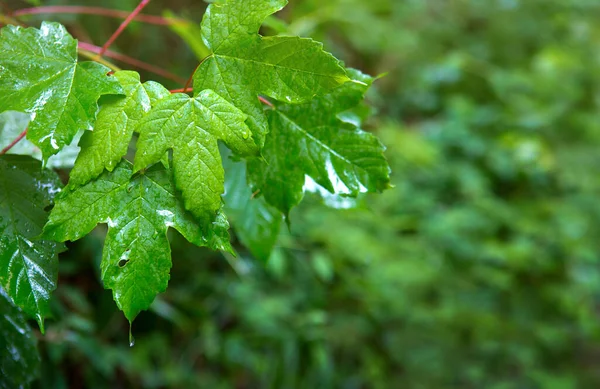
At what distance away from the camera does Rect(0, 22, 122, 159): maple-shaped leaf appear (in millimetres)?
391

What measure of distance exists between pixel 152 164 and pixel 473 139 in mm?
2393

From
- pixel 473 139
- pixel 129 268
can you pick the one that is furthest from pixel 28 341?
pixel 473 139

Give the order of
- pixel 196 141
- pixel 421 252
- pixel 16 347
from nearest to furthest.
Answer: pixel 196 141 → pixel 16 347 → pixel 421 252

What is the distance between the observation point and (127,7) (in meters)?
1.59

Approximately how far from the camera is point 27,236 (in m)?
0.42

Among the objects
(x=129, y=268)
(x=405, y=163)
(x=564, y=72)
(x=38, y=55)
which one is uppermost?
(x=38, y=55)

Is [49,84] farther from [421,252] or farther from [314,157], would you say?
[421,252]

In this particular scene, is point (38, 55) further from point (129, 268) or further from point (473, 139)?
point (473, 139)

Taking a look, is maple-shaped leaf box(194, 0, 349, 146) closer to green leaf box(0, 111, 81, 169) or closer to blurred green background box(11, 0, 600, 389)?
green leaf box(0, 111, 81, 169)

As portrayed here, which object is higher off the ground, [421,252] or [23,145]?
[23,145]

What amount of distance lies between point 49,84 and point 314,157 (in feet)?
0.76

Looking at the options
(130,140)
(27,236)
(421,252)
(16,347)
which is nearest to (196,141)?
(130,140)

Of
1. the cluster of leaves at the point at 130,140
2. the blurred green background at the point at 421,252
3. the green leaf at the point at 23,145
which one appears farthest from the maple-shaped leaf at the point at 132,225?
the blurred green background at the point at 421,252

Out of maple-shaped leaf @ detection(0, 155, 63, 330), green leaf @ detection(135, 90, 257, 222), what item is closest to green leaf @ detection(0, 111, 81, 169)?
maple-shaped leaf @ detection(0, 155, 63, 330)
